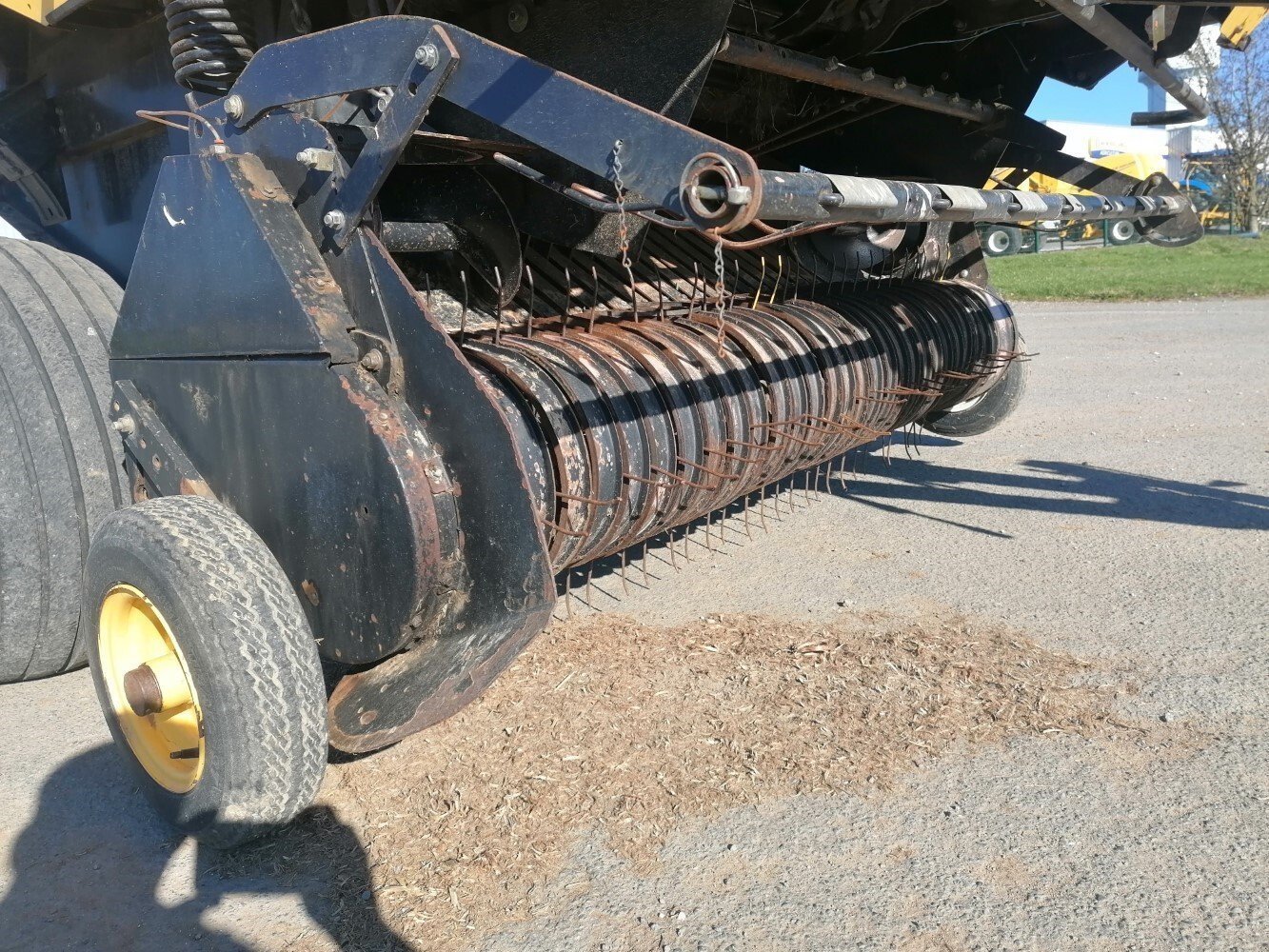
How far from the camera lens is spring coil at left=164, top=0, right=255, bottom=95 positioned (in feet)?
7.90

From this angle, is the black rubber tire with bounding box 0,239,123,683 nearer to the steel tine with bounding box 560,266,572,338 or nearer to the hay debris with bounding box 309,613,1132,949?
the hay debris with bounding box 309,613,1132,949

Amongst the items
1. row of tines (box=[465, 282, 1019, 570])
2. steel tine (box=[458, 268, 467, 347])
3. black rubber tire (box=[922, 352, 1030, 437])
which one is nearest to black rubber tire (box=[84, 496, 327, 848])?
row of tines (box=[465, 282, 1019, 570])

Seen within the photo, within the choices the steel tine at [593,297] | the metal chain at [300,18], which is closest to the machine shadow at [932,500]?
the steel tine at [593,297]

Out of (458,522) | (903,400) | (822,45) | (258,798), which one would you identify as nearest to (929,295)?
(903,400)

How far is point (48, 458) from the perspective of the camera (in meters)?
2.69

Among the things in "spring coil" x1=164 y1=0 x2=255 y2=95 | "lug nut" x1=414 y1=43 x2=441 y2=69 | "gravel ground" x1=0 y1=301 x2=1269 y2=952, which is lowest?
"gravel ground" x1=0 y1=301 x2=1269 y2=952

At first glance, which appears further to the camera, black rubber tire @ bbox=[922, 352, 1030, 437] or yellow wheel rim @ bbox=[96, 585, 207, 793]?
black rubber tire @ bbox=[922, 352, 1030, 437]

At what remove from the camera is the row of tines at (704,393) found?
101 inches

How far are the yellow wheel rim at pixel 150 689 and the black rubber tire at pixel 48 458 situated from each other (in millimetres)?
547

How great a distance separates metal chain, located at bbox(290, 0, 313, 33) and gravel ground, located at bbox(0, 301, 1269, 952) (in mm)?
1885

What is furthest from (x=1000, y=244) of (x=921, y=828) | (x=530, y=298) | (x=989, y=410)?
(x=921, y=828)

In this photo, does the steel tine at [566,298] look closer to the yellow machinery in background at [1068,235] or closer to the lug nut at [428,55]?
the lug nut at [428,55]

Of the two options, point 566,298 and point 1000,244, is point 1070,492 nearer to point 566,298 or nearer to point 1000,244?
point 566,298

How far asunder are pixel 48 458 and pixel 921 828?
7.47 feet
